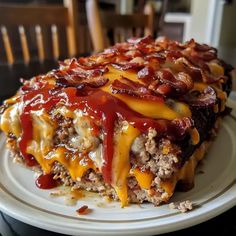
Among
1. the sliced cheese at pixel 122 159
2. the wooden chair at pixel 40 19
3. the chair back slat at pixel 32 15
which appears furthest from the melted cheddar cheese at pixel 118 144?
the chair back slat at pixel 32 15

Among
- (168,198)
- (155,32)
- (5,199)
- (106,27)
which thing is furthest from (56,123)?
(155,32)

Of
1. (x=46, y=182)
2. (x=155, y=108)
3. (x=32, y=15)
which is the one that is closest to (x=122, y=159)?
(x=155, y=108)

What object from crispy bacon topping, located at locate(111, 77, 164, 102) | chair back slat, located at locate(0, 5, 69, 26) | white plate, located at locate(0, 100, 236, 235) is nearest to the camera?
white plate, located at locate(0, 100, 236, 235)

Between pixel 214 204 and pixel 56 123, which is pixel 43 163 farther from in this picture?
pixel 214 204

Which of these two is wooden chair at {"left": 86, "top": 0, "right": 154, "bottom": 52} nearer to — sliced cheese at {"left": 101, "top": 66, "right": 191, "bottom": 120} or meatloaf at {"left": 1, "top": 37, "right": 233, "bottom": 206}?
meatloaf at {"left": 1, "top": 37, "right": 233, "bottom": 206}

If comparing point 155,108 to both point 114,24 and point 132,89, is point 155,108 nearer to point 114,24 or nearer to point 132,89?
point 132,89

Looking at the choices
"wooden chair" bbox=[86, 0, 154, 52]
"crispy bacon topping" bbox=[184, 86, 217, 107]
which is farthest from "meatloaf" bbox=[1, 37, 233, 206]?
"wooden chair" bbox=[86, 0, 154, 52]

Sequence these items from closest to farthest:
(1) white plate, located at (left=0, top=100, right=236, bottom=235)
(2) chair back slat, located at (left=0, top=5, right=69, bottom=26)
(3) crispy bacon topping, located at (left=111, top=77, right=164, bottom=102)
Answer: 1. (1) white plate, located at (left=0, top=100, right=236, bottom=235)
2. (3) crispy bacon topping, located at (left=111, top=77, right=164, bottom=102)
3. (2) chair back slat, located at (left=0, top=5, right=69, bottom=26)
